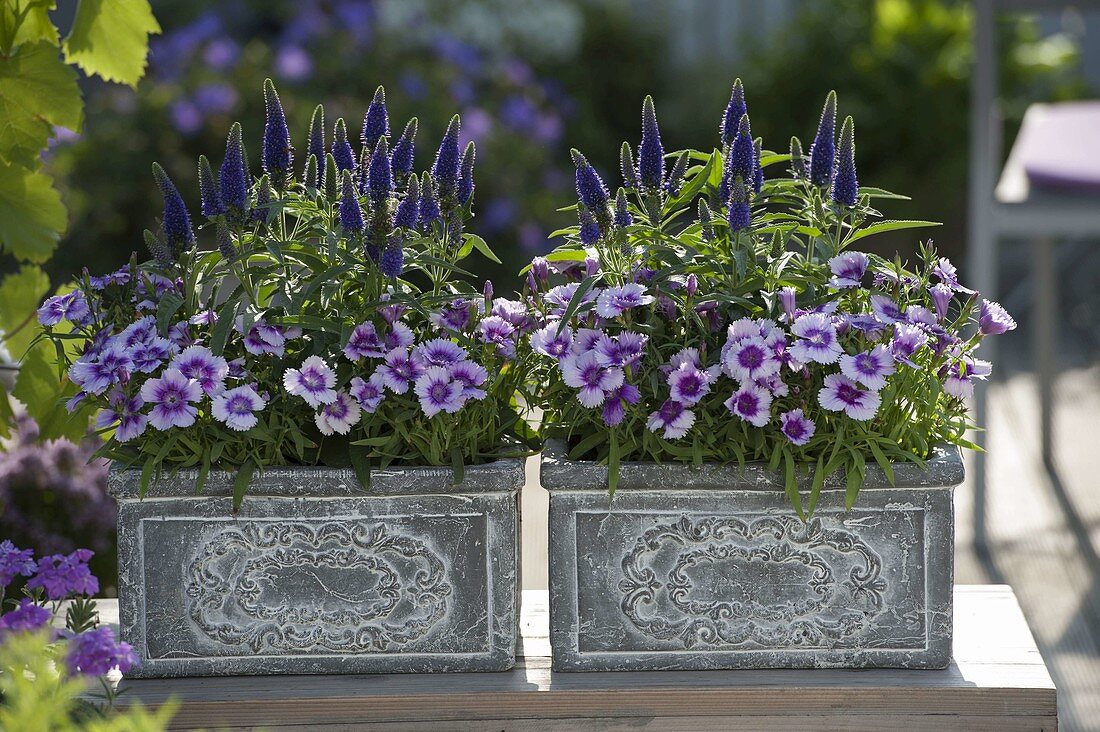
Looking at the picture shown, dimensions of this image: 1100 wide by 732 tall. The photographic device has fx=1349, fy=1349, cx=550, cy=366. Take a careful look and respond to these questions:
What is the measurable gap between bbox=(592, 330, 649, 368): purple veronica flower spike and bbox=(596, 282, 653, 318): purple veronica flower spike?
2cm

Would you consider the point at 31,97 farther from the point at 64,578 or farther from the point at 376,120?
the point at 64,578

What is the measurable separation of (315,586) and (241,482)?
126 mm

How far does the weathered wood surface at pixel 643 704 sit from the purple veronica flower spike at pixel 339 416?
0.82 feet

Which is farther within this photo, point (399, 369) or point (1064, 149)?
point (1064, 149)

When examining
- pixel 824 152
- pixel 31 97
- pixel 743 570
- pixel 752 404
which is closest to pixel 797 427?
pixel 752 404

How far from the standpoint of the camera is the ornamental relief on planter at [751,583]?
128 centimetres

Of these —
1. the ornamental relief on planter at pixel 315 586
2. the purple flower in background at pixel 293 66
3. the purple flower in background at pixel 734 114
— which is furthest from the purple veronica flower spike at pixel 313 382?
the purple flower in background at pixel 293 66

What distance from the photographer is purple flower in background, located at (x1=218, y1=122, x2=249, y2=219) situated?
49.8 inches

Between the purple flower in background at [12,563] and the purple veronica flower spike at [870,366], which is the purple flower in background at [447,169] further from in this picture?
the purple flower in background at [12,563]

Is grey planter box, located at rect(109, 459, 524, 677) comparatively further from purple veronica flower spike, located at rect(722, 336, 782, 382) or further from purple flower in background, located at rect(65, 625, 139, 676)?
purple veronica flower spike, located at rect(722, 336, 782, 382)

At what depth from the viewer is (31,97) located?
4.64ft

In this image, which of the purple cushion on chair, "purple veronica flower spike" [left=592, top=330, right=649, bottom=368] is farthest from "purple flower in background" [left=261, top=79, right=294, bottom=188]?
the purple cushion on chair

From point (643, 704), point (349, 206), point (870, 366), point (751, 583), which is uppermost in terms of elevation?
point (349, 206)

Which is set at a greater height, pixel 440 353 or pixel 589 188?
pixel 589 188
